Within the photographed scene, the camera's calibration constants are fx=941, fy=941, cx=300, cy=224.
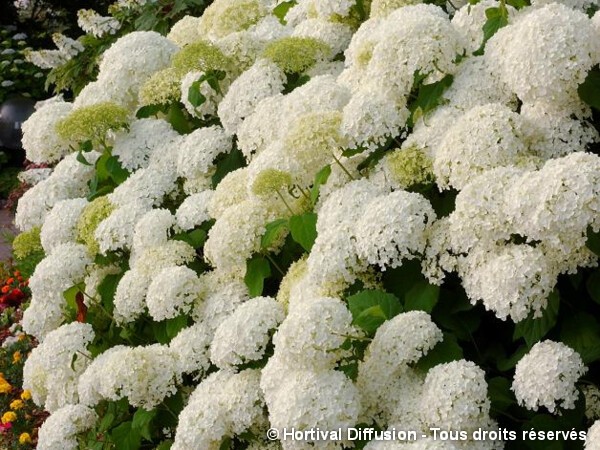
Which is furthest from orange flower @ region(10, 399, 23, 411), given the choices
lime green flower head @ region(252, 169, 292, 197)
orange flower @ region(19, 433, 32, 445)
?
lime green flower head @ region(252, 169, 292, 197)

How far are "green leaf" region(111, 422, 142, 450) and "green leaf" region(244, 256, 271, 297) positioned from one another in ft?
2.13

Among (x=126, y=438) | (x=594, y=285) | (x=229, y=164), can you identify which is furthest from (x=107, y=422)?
(x=594, y=285)

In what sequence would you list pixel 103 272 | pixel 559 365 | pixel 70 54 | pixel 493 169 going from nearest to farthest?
pixel 559 365 → pixel 493 169 → pixel 103 272 → pixel 70 54

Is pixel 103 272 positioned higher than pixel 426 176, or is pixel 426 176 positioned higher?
pixel 426 176

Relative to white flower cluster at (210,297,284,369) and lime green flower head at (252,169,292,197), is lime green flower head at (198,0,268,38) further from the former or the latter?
white flower cluster at (210,297,284,369)

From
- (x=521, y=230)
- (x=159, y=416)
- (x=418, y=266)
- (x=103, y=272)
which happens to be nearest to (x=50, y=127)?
(x=103, y=272)

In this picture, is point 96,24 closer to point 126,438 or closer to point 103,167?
point 103,167

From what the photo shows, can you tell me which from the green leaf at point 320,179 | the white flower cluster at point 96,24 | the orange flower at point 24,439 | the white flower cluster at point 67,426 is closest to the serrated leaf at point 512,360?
the green leaf at point 320,179

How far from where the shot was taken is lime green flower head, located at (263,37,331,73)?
143 inches

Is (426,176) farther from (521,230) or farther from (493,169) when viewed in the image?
(521,230)

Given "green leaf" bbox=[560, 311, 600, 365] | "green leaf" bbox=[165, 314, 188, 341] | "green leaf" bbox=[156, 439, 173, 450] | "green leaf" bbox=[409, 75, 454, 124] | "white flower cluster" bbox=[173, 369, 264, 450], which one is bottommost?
"green leaf" bbox=[156, 439, 173, 450]

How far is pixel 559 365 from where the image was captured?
7.05 feet

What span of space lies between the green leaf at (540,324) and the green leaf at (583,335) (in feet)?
0.18

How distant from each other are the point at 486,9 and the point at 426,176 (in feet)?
2.21
